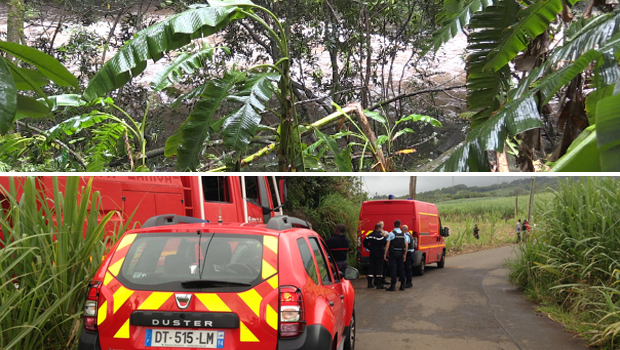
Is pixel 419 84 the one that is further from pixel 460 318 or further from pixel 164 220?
pixel 164 220

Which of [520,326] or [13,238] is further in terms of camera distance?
[520,326]

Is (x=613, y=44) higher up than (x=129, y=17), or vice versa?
(x=129, y=17)

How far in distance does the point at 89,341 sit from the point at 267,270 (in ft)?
3.38

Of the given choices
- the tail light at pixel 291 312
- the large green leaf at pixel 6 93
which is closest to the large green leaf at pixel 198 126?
the tail light at pixel 291 312

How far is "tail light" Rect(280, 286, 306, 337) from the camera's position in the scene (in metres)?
3.08

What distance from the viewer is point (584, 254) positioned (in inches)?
233

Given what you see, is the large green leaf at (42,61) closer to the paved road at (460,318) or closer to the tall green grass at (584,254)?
the paved road at (460,318)

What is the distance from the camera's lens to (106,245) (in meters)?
4.27

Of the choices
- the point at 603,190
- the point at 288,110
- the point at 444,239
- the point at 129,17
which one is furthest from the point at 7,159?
the point at 444,239

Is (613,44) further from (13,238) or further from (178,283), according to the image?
(13,238)

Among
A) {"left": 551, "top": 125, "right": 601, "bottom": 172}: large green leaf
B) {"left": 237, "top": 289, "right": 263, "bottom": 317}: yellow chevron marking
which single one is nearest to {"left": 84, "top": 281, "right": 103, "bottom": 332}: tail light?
{"left": 237, "top": 289, "right": 263, "bottom": 317}: yellow chevron marking

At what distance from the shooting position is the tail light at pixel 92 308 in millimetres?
3174

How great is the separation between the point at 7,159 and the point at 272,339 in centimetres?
848

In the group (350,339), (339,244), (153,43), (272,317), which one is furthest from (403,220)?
(272,317)
